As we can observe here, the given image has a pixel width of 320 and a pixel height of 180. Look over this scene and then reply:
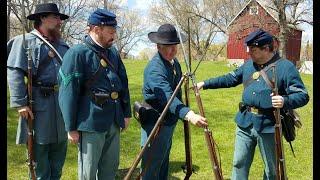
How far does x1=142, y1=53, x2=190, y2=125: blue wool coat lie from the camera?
4023 millimetres

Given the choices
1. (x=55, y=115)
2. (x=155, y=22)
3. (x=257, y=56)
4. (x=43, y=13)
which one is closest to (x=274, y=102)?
(x=257, y=56)

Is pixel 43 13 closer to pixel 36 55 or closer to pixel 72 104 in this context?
pixel 36 55

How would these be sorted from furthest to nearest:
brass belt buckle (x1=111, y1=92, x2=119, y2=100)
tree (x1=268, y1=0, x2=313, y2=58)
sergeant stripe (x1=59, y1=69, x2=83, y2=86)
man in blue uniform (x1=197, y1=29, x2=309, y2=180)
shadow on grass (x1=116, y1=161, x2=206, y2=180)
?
tree (x1=268, y1=0, x2=313, y2=58)
shadow on grass (x1=116, y1=161, x2=206, y2=180)
man in blue uniform (x1=197, y1=29, x2=309, y2=180)
brass belt buckle (x1=111, y1=92, x2=119, y2=100)
sergeant stripe (x1=59, y1=69, x2=83, y2=86)

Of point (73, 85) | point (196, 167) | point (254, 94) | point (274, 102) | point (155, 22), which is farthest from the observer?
point (155, 22)

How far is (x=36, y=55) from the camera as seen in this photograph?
438 cm

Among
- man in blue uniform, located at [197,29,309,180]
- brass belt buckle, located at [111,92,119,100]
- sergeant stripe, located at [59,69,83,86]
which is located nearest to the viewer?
sergeant stripe, located at [59,69,83,86]

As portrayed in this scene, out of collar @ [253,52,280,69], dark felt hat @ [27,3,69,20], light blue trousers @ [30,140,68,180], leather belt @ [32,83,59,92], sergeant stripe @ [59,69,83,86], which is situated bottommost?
light blue trousers @ [30,140,68,180]

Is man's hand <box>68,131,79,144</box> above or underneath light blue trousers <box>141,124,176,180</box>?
above

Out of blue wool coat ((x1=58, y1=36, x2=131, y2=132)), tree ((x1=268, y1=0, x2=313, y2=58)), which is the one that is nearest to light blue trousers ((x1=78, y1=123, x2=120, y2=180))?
blue wool coat ((x1=58, y1=36, x2=131, y2=132))

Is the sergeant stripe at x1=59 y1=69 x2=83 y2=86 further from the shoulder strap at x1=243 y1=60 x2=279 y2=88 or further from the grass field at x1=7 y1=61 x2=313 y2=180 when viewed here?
the grass field at x1=7 y1=61 x2=313 y2=180

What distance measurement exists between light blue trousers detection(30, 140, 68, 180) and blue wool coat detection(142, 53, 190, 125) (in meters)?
1.11

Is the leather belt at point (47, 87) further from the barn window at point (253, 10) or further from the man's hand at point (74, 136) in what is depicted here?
the barn window at point (253, 10)
